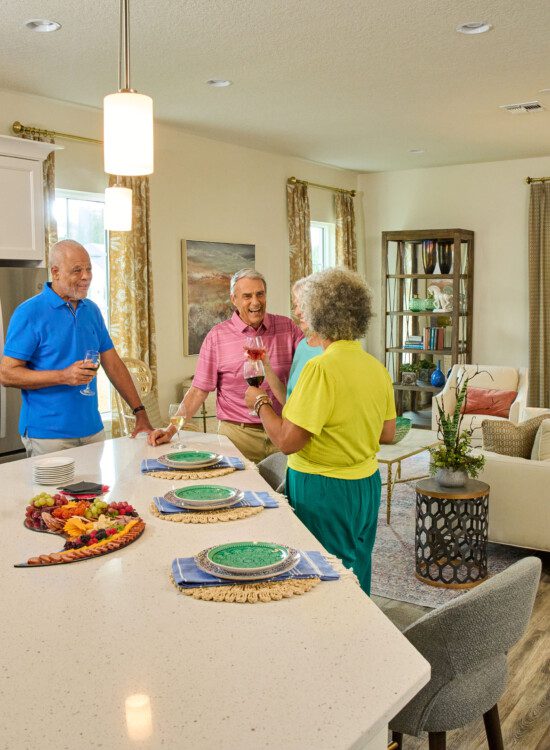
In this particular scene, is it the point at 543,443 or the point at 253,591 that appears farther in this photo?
the point at 543,443

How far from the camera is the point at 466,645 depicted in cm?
168

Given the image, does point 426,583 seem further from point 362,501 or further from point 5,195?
point 5,195

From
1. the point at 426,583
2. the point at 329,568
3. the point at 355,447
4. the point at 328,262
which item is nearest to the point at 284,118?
the point at 328,262

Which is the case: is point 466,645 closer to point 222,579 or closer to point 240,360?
point 222,579

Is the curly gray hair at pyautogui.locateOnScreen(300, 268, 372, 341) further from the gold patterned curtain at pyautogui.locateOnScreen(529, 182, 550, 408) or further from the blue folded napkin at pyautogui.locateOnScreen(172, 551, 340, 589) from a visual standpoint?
the gold patterned curtain at pyautogui.locateOnScreen(529, 182, 550, 408)

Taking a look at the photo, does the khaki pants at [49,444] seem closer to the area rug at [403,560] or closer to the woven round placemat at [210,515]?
the woven round placemat at [210,515]

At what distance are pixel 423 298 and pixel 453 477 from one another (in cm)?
504

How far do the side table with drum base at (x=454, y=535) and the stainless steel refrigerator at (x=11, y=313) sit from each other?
233 cm

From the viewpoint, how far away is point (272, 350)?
3.37 meters

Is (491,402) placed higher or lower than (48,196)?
lower

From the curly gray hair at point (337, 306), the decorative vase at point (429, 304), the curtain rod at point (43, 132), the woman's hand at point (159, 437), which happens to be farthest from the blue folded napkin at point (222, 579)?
the decorative vase at point (429, 304)

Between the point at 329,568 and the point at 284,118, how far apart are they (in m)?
4.90

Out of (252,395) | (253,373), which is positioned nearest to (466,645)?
(252,395)

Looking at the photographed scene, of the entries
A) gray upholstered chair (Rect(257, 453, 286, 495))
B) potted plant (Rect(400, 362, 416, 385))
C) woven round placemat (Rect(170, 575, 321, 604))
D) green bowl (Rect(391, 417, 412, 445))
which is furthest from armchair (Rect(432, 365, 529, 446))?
woven round placemat (Rect(170, 575, 321, 604))
